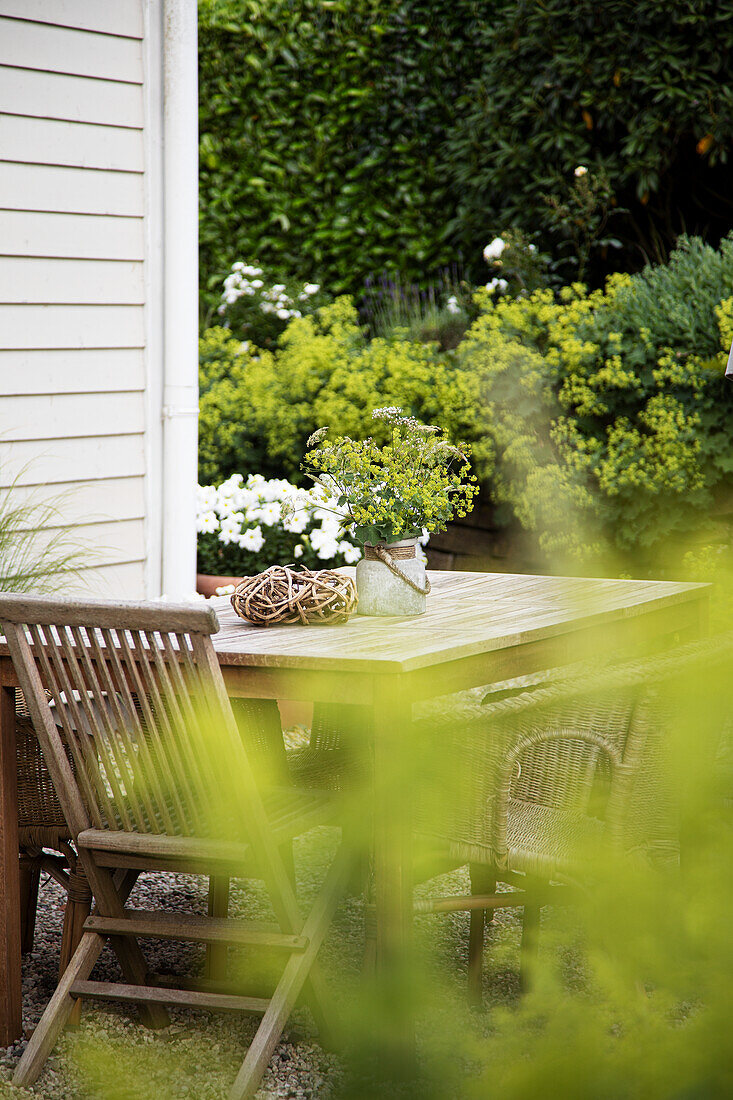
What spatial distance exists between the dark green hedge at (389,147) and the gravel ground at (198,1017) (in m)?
4.69

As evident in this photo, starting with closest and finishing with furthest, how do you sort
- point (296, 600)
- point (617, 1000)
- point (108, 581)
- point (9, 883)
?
point (617, 1000)
point (9, 883)
point (296, 600)
point (108, 581)

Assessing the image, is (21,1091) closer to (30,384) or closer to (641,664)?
(641,664)

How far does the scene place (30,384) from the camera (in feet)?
14.4

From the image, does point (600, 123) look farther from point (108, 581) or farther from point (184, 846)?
point (184, 846)

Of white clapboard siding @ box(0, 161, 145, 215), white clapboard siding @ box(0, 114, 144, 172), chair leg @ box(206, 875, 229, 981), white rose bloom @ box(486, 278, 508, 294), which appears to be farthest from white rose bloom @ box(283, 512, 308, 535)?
chair leg @ box(206, 875, 229, 981)

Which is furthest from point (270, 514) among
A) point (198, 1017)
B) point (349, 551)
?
point (198, 1017)

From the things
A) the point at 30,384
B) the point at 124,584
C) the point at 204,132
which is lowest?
the point at 124,584

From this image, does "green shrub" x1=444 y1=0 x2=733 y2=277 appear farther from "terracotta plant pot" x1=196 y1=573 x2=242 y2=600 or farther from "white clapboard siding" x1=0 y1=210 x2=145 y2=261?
"terracotta plant pot" x1=196 y1=573 x2=242 y2=600

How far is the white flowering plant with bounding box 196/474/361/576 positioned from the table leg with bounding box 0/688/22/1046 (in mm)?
2760

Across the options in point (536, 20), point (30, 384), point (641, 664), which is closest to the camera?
point (641, 664)

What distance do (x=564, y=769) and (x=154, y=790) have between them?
2.59 feet

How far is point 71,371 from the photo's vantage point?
4504mm

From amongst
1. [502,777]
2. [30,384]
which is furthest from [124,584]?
[502,777]

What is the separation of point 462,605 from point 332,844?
112 centimetres
